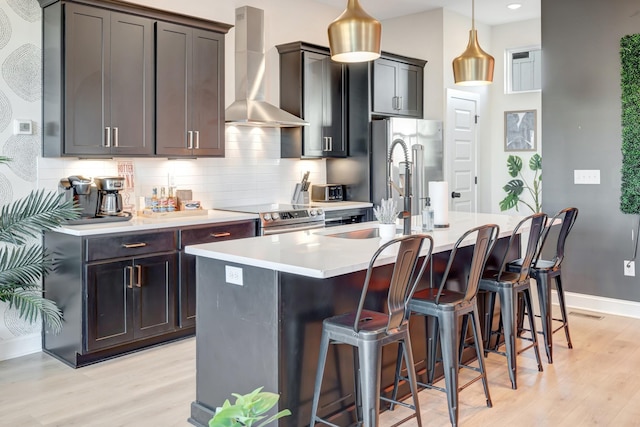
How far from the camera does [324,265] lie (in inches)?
95.6

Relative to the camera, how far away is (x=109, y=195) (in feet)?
13.8

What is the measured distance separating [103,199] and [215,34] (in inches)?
67.2

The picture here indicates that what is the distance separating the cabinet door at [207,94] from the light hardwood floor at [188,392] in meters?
1.72

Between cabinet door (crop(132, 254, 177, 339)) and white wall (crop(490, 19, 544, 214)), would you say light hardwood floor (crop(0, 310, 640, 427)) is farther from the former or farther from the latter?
white wall (crop(490, 19, 544, 214))

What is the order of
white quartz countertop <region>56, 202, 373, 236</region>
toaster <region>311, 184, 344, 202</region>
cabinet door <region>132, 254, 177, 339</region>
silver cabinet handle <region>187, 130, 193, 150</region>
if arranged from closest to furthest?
1. white quartz countertop <region>56, 202, 373, 236</region>
2. cabinet door <region>132, 254, 177, 339</region>
3. silver cabinet handle <region>187, 130, 193, 150</region>
4. toaster <region>311, 184, 344, 202</region>

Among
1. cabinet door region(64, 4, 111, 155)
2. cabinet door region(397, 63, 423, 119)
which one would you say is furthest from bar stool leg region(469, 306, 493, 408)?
cabinet door region(397, 63, 423, 119)

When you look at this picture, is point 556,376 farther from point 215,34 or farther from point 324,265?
point 215,34

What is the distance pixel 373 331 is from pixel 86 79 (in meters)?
2.86

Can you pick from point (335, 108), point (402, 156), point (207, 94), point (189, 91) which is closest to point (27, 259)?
point (189, 91)

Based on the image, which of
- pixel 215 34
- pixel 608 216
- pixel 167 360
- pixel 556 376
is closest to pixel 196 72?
pixel 215 34

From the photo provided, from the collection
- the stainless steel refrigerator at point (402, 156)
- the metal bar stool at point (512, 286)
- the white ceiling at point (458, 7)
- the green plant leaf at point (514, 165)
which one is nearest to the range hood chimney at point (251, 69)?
the stainless steel refrigerator at point (402, 156)

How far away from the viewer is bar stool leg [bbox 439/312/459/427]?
9.32 feet

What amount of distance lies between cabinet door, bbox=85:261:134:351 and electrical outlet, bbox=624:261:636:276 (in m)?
4.19

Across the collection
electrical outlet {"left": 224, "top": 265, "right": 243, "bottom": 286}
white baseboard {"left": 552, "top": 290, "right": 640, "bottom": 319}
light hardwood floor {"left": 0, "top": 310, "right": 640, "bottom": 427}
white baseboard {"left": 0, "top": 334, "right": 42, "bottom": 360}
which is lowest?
light hardwood floor {"left": 0, "top": 310, "right": 640, "bottom": 427}
